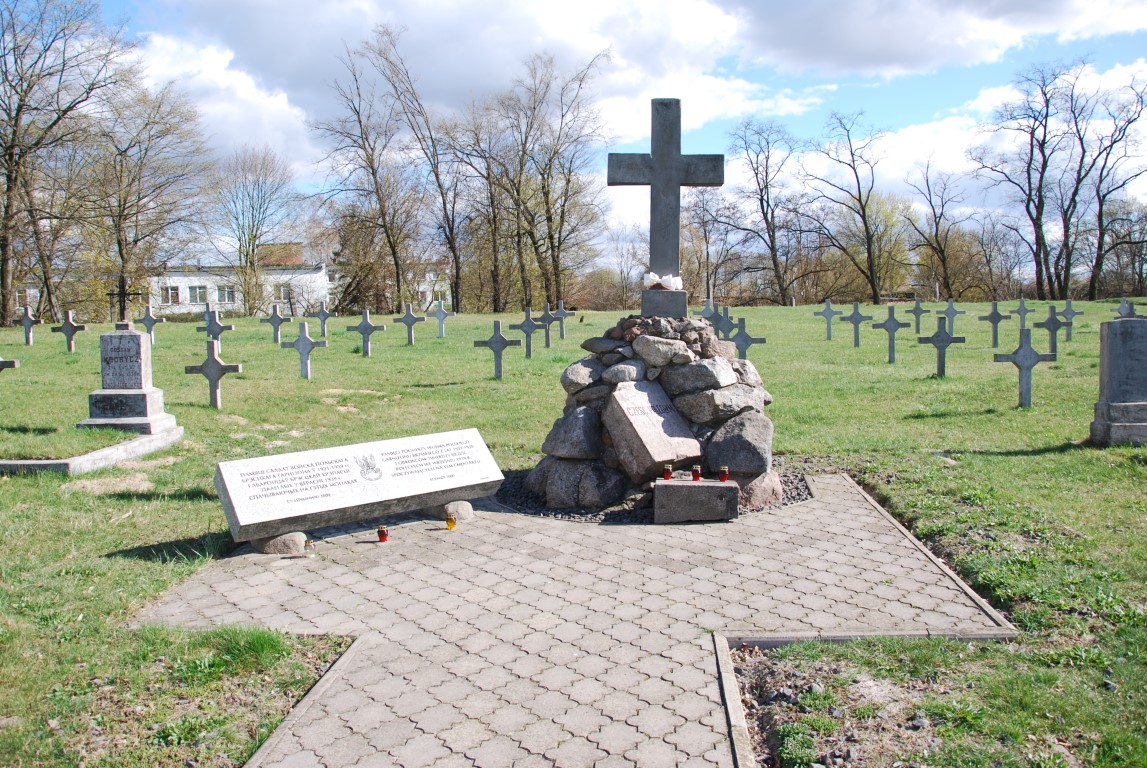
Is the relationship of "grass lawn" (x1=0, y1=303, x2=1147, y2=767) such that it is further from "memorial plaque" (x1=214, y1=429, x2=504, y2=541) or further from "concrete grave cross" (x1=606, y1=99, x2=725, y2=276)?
"concrete grave cross" (x1=606, y1=99, x2=725, y2=276)

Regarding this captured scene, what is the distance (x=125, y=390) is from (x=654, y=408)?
21.3 ft

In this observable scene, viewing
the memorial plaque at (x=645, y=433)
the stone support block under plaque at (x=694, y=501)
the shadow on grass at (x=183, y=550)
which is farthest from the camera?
the memorial plaque at (x=645, y=433)

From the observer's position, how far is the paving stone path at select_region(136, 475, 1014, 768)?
331cm

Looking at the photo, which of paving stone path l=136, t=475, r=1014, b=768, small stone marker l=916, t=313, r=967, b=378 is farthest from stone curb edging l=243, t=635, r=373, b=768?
small stone marker l=916, t=313, r=967, b=378

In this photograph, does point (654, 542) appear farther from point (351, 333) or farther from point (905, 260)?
point (905, 260)

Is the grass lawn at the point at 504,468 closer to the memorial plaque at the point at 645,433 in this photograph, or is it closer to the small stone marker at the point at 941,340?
the small stone marker at the point at 941,340

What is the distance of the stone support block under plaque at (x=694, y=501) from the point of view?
21.1 ft

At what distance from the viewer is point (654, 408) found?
7.22m

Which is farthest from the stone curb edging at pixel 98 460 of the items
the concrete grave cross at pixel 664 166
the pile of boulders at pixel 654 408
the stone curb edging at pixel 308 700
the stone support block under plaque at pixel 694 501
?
the concrete grave cross at pixel 664 166

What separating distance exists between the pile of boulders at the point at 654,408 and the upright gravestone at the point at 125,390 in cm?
496

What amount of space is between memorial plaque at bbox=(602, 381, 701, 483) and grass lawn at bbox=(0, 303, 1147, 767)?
1.90 m

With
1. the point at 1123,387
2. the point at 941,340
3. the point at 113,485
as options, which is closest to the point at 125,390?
the point at 113,485

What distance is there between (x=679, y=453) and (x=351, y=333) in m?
18.6

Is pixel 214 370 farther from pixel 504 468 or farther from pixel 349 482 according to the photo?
pixel 349 482
